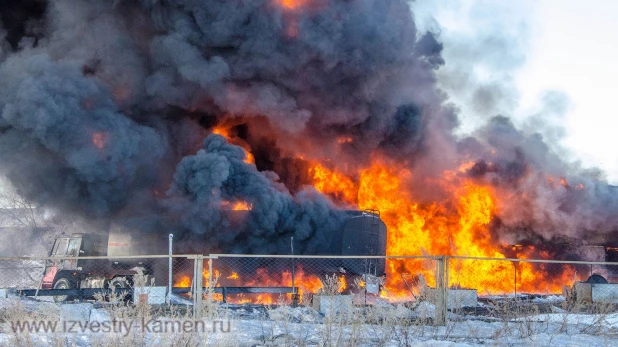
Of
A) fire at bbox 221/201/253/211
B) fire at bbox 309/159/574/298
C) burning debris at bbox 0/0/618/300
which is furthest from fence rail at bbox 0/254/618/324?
fire at bbox 221/201/253/211

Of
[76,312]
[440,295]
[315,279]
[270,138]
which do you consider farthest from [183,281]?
[440,295]

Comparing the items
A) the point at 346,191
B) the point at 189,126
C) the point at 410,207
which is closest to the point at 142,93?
the point at 189,126

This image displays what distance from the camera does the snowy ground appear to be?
9180mm

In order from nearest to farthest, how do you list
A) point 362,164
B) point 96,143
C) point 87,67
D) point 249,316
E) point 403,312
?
1. point 403,312
2. point 249,316
3. point 96,143
4. point 87,67
5. point 362,164

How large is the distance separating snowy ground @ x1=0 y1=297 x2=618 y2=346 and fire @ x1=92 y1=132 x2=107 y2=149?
604 inches

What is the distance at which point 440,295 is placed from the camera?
492 inches

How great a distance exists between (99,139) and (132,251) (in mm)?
5685

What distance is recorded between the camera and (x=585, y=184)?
34.6 metres

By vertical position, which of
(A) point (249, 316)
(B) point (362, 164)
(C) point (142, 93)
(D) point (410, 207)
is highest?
(C) point (142, 93)

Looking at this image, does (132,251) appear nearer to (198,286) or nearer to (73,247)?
(73,247)

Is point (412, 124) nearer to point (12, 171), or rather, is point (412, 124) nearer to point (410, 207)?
point (410, 207)

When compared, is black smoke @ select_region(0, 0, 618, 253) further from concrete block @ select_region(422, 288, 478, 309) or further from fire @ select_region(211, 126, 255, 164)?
concrete block @ select_region(422, 288, 478, 309)

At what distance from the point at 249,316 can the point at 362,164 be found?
63.3 ft

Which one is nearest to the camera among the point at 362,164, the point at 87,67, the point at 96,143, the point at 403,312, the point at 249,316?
the point at 403,312
